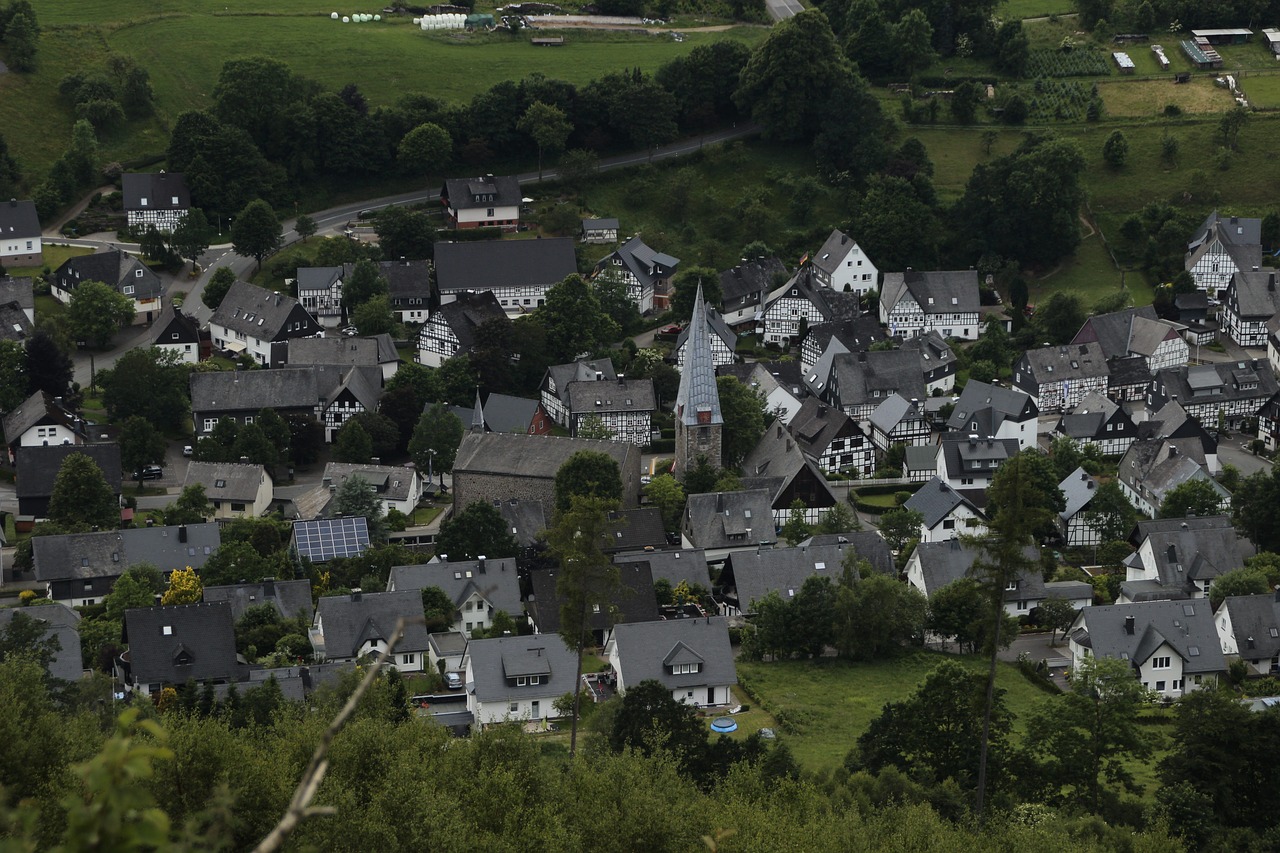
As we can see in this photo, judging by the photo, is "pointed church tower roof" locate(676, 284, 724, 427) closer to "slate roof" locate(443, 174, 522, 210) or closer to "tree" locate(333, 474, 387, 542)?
"tree" locate(333, 474, 387, 542)

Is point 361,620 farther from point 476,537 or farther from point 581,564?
point 581,564

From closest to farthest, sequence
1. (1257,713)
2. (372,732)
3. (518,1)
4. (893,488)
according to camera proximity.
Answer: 1. (372,732)
2. (1257,713)
3. (893,488)
4. (518,1)

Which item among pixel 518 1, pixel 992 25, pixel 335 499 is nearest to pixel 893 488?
pixel 335 499

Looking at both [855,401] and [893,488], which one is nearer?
[893,488]

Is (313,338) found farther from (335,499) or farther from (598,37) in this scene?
(598,37)

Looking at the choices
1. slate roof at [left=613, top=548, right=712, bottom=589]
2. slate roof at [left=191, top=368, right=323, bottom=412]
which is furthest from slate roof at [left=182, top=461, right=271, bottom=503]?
slate roof at [left=613, top=548, right=712, bottom=589]

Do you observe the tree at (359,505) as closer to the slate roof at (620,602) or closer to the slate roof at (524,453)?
the slate roof at (524,453)
